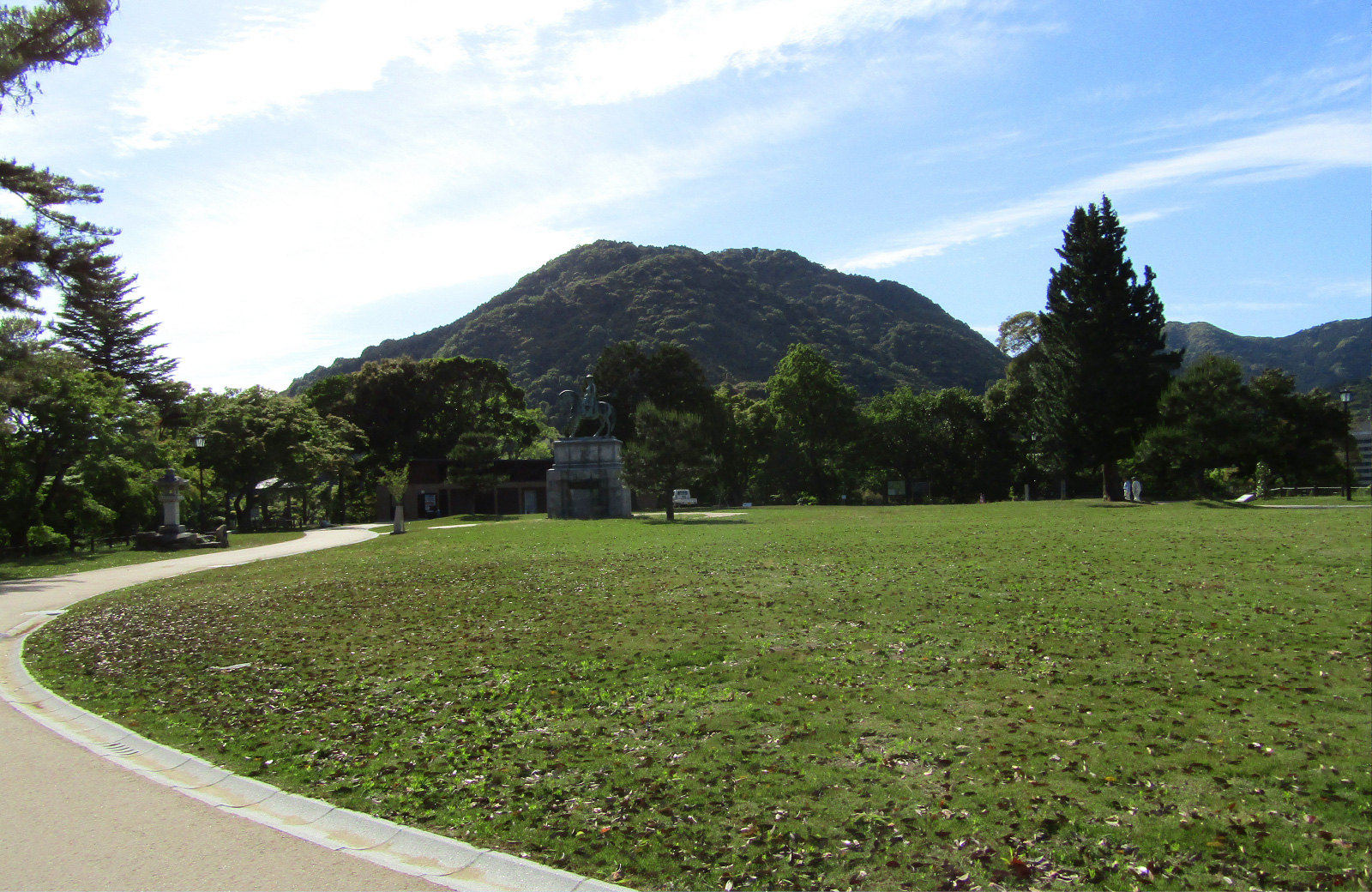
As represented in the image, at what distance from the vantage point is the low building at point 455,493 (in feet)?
200

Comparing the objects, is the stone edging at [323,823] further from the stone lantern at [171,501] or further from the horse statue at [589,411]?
the horse statue at [589,411]

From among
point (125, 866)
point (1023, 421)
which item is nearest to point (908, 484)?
point (1023, 421)

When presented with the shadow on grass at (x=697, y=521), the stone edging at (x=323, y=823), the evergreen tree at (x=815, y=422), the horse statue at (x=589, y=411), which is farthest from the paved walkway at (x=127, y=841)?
the evergreen tree at (x=815, y=422)

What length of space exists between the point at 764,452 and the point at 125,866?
6328cm

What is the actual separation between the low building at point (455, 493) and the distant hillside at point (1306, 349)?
144 ft

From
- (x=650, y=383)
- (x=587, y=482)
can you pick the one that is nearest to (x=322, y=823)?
(x=587, y=482)

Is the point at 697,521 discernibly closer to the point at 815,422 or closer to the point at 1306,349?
the point at 815,422

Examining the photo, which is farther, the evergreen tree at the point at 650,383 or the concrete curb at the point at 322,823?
the evergreen tree at the point at 650,383

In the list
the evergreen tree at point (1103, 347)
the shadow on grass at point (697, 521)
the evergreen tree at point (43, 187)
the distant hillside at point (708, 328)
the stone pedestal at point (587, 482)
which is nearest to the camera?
the evergreen tree at point (43, 187)

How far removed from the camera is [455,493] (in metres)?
62.3

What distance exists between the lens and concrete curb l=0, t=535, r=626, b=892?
15.4ft

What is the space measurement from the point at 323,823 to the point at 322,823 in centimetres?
1

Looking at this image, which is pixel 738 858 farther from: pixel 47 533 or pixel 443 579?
pixel 47 533

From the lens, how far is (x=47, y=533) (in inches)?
1164
